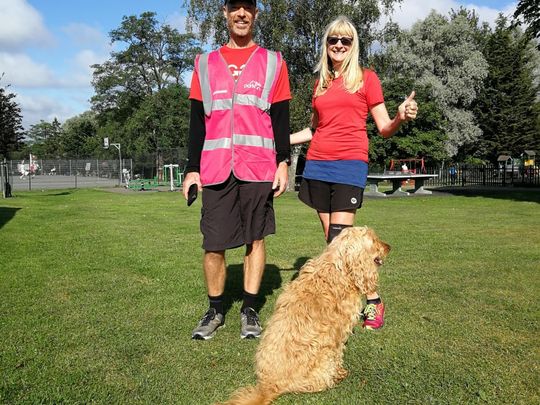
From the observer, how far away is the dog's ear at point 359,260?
3395 mm

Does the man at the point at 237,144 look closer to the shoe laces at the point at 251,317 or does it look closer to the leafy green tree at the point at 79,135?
the shoe laces at the point at 251,317

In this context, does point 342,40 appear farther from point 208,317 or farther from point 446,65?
point 446,65

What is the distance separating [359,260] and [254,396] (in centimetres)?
121

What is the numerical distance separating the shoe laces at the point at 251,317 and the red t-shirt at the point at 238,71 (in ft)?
6.15

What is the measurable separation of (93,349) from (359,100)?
3.12 metres

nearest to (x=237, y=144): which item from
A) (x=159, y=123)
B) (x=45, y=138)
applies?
(x=159, y=123)

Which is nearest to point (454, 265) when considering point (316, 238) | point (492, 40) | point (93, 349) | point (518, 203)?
point (316, 238)

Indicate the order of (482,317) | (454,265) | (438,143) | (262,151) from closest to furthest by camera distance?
(262,151) < (482,317) < (454,265) < (438,143)

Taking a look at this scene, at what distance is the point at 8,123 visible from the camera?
26.2 metres

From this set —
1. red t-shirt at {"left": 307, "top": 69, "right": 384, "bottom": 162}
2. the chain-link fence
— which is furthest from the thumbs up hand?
the chain-link fence

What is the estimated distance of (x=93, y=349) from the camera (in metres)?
3.82

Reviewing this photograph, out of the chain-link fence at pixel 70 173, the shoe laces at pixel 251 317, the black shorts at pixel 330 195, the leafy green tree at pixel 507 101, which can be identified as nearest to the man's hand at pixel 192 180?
the black shorts at pixel 330 195

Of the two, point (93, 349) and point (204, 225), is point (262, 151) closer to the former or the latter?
point (204, 225)

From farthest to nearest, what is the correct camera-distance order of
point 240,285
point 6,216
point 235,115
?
point 6,216 < point 240,285 < point 235,115
